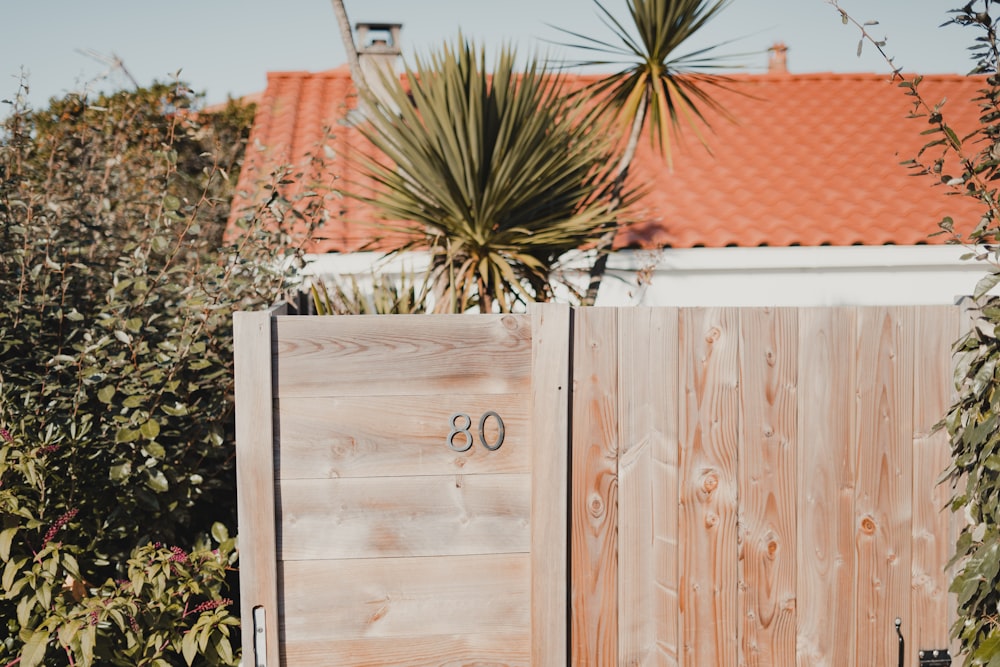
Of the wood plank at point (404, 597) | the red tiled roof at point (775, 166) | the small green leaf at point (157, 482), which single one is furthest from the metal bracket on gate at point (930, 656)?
the red tiled roof at point (775, 166)

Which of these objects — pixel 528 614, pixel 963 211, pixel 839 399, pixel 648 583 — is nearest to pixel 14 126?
pixel 528 614

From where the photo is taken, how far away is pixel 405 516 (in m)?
2.22

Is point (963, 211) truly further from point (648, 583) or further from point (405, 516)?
point (405, 516)

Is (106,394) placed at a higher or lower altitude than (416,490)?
higher

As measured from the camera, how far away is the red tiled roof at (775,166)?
19.8ft

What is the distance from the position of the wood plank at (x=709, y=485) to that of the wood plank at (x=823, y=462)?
8.5 inches

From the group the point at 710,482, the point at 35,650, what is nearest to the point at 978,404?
the point at 710,482

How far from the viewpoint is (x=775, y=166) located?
7254mm

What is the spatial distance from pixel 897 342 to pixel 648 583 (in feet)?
3.61

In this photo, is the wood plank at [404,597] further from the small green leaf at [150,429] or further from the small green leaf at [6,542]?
the small green leaf at [6,542]

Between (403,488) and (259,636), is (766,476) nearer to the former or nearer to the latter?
(403,488)

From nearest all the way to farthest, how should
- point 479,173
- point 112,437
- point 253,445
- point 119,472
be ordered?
point 253,445 < point 119,472 < point 112,437 < point 479,173

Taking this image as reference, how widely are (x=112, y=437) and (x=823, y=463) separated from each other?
2.53 meters

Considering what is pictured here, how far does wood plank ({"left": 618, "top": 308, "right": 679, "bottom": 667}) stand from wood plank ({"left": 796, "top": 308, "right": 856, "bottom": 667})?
41 cm
